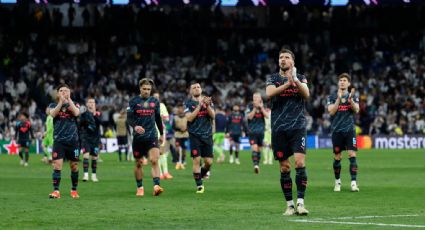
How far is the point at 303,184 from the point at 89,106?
1420cm

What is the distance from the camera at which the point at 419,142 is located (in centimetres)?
5791

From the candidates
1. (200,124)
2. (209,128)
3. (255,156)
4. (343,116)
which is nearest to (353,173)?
(343,116)

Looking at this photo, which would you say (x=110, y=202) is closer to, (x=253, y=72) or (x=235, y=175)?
(x=235, y=175)

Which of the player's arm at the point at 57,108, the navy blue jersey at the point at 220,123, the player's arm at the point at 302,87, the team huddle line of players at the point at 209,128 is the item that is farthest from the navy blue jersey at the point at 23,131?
the player's arm at the point at 302,87

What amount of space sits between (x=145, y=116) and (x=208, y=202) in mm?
3117

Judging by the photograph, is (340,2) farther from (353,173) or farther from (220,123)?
(353,173)

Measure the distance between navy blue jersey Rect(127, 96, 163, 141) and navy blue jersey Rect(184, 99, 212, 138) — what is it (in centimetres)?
192

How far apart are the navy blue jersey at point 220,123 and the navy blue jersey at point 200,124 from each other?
1945 cm

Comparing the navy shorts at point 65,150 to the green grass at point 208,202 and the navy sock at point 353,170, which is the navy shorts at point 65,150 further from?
the navy sock at point 353,170

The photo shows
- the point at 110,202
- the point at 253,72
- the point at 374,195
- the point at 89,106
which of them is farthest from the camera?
the point at 253,72

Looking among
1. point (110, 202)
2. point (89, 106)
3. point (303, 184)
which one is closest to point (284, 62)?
point (303, 184)

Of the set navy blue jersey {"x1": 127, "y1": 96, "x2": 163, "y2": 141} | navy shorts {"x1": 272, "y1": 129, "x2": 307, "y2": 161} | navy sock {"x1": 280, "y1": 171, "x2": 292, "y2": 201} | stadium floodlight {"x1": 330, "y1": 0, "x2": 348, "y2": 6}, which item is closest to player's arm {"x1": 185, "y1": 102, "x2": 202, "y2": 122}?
navy blue jersey {"x1": 127, "y1": 96, "x2": 163, "y2": 141}

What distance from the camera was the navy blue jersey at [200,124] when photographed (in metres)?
23.8

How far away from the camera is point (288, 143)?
16.3 meters
